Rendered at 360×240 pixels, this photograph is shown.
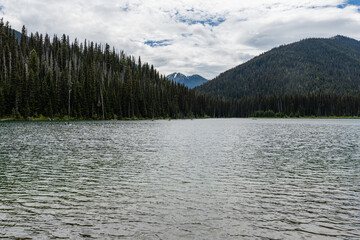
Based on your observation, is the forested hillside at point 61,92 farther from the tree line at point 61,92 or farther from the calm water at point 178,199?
the calm water at point 178,199

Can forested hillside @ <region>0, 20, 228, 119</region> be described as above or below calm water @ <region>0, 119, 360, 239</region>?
above

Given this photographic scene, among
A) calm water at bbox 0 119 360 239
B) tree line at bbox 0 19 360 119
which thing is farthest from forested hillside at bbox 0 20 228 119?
calm water at bbox 0 119 360 239

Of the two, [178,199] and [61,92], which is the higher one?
[61,92]

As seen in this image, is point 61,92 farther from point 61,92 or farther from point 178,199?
point 178,199

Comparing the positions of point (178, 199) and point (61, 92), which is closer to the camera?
point (178, 199)

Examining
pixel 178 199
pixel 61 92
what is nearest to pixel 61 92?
pixel 61 92

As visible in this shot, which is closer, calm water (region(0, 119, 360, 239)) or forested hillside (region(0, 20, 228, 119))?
calm water (region(0, 119, 360, 239))

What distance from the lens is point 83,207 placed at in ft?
39.9

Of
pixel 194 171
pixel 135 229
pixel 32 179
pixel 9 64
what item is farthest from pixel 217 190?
pixel 9 64

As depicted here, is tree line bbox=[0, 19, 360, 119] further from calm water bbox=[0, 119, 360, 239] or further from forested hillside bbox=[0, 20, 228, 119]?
calm water bbox=[0, 119, 360, 239]

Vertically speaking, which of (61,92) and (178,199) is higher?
(61,92)

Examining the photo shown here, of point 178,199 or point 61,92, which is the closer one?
point 178,199

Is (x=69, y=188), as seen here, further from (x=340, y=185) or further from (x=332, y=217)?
(x=340, y=185)

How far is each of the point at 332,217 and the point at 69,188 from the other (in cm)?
1303
